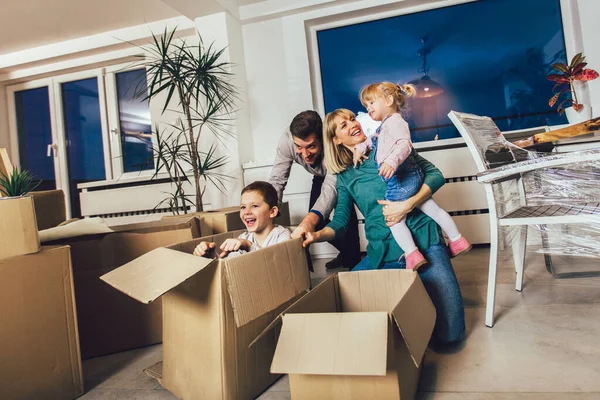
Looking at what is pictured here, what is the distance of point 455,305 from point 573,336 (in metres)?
0.38

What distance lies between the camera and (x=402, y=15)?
10.7 feet

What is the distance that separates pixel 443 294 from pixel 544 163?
53cm

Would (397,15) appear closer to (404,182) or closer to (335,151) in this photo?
(335,151)

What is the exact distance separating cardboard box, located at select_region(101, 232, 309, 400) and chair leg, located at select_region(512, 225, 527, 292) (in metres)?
0.98

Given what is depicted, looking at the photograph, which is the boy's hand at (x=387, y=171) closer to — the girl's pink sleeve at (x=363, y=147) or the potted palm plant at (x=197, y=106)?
the girl's pink sleeve at (x=363, y=147)

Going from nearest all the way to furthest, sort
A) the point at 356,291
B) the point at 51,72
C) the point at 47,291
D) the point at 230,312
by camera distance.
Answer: the point at 230,312
the point at 47,291
the point at 356,291
the point at 51,72

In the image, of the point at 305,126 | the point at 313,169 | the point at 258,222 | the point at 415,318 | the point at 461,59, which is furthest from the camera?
the point at 461,59

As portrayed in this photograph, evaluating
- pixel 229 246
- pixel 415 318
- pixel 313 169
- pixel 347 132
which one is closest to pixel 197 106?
pixel 313 169

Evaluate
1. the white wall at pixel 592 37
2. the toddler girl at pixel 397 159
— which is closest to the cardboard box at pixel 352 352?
the toddler girl at pixel 397 159

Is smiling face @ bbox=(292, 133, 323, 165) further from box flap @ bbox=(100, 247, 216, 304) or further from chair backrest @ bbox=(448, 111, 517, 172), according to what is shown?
box flap @ bbox=(100, 247, 216, 304)

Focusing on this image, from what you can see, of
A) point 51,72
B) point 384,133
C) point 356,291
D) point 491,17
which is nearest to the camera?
point 356,291

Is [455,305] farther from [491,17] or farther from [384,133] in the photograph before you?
[491,17]

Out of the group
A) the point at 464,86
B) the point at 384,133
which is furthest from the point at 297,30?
the point at 384,133

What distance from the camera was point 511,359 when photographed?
1167mm
